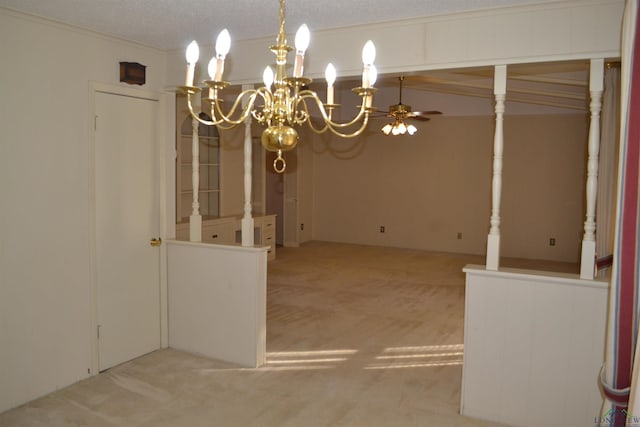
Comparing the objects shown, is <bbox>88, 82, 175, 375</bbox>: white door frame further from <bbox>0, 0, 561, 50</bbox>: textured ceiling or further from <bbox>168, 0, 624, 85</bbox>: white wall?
<bbox>168, 0, 624, 85</bbox>: white wall

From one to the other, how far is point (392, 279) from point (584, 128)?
4.28 metres

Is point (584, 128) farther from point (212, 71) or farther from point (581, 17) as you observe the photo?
point (212, 71)

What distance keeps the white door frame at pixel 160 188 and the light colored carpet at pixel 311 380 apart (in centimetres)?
30

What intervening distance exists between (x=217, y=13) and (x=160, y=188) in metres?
1.65

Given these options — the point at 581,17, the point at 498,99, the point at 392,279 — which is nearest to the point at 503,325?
the point at 498,99

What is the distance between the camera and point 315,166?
1055cm

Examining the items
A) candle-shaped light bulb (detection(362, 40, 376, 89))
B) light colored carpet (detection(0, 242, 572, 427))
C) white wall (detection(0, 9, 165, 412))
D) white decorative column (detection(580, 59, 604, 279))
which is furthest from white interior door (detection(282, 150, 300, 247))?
candle-shaped light bulb (detection(362, 40, 376, 89))

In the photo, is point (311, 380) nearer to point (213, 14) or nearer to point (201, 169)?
point (213, 14)

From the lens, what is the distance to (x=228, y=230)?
721 centimetres

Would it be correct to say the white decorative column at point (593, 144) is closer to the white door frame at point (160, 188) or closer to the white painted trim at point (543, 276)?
the white painted trim at point (543, 276)

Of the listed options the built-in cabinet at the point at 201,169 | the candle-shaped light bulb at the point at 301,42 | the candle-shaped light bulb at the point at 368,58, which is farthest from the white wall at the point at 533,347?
the built-in cabinet at the point at 201,169

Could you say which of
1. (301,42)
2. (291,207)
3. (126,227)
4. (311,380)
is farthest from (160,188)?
(291,207)

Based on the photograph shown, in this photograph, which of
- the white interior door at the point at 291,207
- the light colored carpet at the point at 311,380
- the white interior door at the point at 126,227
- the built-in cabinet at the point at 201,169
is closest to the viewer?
the light colored carpet at the point at 311,380

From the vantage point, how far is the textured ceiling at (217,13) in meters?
2.96
